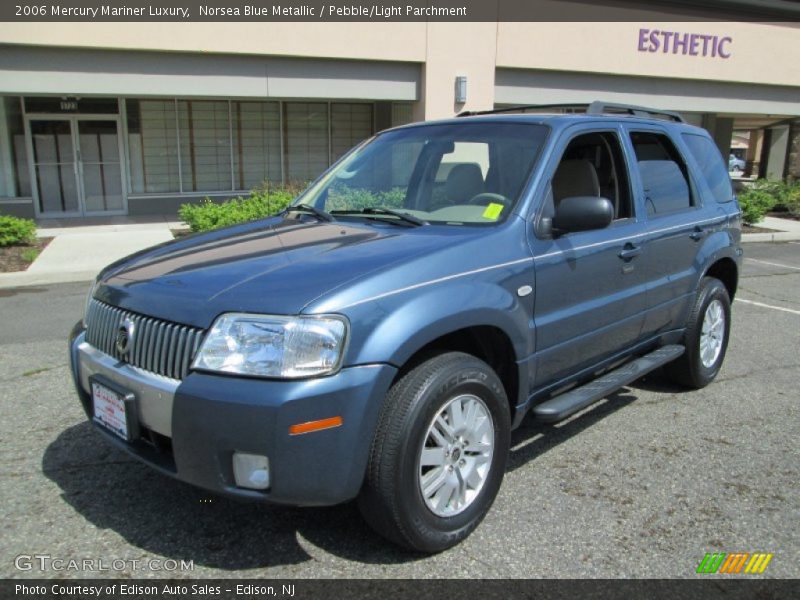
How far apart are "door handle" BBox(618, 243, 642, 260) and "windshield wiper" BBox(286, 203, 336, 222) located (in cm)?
168

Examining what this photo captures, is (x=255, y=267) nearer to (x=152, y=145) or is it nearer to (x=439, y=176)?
(x=439, y=176)

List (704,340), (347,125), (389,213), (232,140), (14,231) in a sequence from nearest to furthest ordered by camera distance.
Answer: (389,213), (704,340), (14,231), (232,140), (347,125)

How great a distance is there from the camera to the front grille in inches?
106

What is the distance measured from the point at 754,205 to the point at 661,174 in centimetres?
1351

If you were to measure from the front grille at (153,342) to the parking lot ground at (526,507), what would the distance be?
834 mm

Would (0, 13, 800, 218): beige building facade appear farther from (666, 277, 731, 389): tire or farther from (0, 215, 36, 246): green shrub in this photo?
(666, 277, 731, 389): tire

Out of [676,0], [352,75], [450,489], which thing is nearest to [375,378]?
[450,489]

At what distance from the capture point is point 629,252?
13.1 ft

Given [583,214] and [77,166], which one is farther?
[77,166]

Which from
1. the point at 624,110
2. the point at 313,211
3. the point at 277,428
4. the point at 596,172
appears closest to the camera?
the point at 277,428

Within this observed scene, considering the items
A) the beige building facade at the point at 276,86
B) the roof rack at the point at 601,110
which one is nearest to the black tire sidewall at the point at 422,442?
the roof rack at the point at 601,110

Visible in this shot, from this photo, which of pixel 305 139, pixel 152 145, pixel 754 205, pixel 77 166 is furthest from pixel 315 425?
pixel 305 139

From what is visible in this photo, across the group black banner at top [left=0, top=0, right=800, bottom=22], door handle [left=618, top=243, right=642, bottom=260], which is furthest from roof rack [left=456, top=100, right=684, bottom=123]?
black banner at top [left=0, top=0, right=800, bottom=22]

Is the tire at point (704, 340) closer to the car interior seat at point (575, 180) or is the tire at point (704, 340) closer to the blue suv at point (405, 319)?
the blue suv at point (405, 319)
